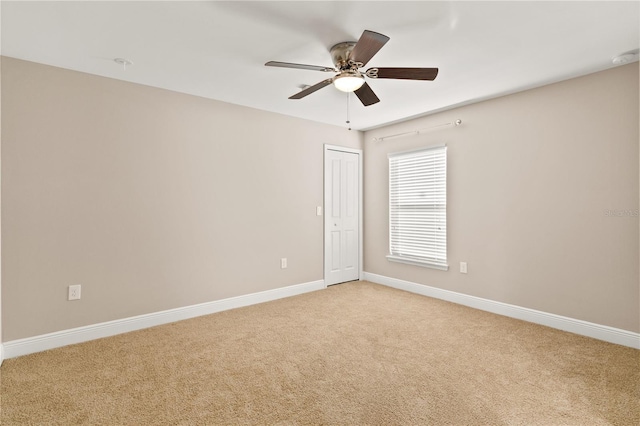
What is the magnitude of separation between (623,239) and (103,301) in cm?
467

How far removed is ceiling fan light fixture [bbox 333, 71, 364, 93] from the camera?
240 centimetres

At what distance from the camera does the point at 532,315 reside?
3385 millimetres

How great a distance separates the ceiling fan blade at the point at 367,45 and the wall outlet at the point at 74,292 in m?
3.00

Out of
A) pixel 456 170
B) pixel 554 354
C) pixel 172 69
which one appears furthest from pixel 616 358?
pixel 172 69

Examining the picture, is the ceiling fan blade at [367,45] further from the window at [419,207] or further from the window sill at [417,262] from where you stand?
the window sill at [417,262]

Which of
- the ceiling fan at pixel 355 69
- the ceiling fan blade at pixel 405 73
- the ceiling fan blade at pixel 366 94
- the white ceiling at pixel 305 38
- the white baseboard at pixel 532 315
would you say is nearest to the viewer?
the white ceiling at pixel 305 38

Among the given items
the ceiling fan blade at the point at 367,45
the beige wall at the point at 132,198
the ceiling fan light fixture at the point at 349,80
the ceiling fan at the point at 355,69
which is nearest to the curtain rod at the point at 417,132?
the beige wall at the point at 132,198

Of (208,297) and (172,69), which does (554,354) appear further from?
(172,69)

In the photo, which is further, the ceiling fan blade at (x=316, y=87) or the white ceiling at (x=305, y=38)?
the ceiling fan blade at (x=316, y=87)

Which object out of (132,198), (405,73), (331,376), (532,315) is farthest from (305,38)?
(532,315)

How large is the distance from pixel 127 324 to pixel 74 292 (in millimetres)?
547

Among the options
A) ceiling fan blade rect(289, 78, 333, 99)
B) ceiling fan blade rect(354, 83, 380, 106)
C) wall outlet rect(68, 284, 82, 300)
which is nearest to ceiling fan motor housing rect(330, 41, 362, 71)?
ceiling fan blade rect(289, 78, 333, 99)

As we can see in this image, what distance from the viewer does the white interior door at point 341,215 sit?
4.81 meters

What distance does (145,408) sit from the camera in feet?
6.46
